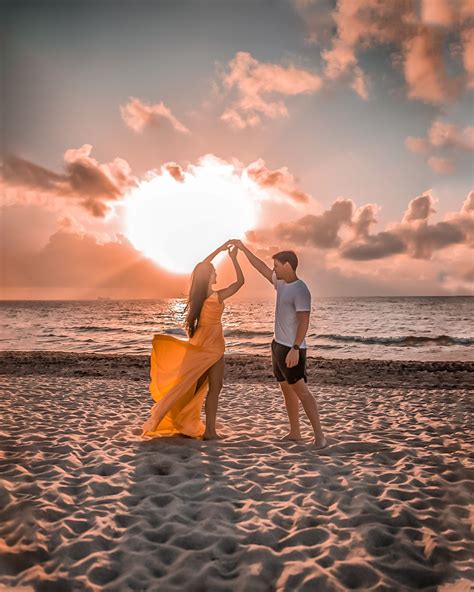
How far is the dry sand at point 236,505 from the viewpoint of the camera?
10.0 ft

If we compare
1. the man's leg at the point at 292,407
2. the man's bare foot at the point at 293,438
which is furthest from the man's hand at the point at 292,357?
the man's bare foot at the point at 293,438

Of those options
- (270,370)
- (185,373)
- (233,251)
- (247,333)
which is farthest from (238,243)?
(247,333)

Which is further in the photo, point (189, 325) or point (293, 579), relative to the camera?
point (189, 325)

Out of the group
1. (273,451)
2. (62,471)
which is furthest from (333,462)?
(62,471)

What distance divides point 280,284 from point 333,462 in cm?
226

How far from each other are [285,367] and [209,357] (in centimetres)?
107

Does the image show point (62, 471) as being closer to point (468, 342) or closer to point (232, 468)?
point (232, 468)

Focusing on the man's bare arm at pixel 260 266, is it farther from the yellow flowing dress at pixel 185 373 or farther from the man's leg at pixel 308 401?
the man's leg at pixel 308 401

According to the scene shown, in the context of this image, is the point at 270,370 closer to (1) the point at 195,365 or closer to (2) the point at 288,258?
(1) the point at 195,365

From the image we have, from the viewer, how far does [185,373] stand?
5824 mm

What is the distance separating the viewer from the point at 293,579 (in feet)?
9.76

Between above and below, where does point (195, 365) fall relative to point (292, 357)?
below

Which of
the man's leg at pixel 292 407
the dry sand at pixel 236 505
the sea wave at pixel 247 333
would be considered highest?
the man's leg at pixel 292 407

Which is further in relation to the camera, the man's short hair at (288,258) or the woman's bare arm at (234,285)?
the woman's bare arm at (234,285)
